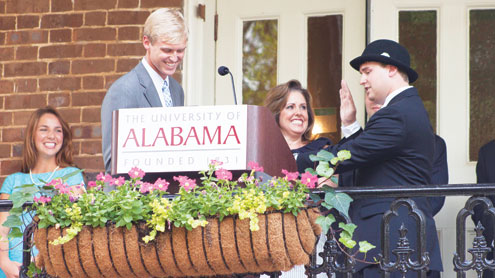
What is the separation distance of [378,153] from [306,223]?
29.7 inches

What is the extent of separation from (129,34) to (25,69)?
83 cm

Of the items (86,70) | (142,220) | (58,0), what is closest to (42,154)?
(86,70)

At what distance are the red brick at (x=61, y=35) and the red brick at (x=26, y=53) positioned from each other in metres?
0.15

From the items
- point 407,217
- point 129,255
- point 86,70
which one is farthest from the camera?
point 86,70

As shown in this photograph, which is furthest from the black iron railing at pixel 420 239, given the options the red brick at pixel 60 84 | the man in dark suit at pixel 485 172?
the red brick at pixel 60 84

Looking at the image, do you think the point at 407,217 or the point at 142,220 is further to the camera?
the point at 407,217

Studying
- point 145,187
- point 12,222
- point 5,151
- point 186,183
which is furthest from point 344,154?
point 5,151

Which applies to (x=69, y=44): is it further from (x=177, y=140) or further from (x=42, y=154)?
(x=177, y=140)

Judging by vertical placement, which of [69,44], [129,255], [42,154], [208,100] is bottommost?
[129,255]

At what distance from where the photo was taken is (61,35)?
6.38 m

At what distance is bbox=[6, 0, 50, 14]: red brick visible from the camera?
6.46 meters

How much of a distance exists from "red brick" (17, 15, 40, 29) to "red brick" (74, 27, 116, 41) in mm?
328

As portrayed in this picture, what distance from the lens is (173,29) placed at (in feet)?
13.8

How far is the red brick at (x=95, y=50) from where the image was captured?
6.26m
